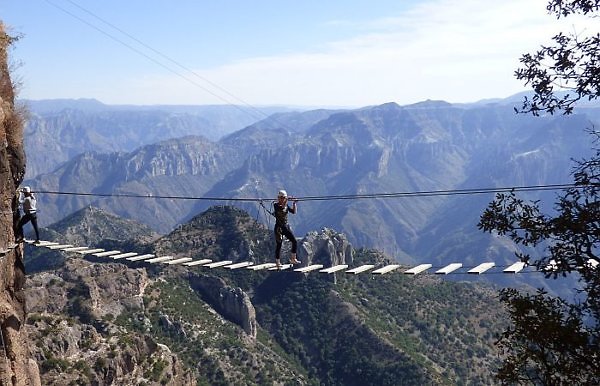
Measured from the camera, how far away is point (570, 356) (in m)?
10.2

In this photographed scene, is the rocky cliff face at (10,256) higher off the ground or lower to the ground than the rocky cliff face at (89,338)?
higher

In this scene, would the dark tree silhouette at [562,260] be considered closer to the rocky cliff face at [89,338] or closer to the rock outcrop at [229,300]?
the rocky cliff face at [89,338]

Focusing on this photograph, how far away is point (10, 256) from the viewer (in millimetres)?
18531

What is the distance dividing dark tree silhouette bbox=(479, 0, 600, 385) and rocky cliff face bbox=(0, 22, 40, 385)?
13250 mm

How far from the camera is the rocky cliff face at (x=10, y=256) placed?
56.1 ft

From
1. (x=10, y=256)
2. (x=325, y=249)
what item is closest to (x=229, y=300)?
(x=325, y=249)

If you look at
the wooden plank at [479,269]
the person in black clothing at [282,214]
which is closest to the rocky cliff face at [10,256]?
the person in black clothing at [282,214]

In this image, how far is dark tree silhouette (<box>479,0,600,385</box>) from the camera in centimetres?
988

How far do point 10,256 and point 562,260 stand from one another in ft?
52.5

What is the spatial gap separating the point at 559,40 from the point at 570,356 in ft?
18.4

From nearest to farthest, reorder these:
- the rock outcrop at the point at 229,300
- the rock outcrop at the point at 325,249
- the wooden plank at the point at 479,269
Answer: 1. the wooden plank at the point at 479,269
2. the rock outcrop at the point at 229,300
3. the rock outcrop at the point at 325,249

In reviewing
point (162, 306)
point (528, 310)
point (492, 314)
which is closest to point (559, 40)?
point (528, 310)

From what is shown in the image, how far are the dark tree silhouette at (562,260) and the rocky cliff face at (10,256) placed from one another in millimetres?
13250

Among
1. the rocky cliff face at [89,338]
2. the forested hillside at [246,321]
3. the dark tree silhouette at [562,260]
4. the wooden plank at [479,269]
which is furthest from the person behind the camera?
the forested hillside at [246,321]
